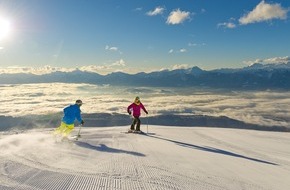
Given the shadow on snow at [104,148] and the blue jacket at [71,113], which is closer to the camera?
the shadow on snow at [104,148]

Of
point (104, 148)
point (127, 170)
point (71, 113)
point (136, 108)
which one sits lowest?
point (104, 148)

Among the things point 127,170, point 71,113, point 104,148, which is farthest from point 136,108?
point 127,170

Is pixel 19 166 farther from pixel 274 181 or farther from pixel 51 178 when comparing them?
pixel 274 181

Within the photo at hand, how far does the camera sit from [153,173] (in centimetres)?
723

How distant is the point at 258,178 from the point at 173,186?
259 centimetres

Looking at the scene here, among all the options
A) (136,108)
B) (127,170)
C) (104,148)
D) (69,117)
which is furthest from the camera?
(136,108)

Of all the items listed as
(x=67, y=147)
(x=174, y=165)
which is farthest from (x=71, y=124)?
(x=174, y=165)

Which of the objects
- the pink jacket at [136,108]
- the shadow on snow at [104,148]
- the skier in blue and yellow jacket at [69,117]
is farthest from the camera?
the pink jacket at [136,108]

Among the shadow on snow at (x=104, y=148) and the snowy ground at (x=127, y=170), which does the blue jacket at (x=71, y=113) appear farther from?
the snowy ground at (x=127, y=170)

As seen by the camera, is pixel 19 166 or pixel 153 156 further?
pixel 153 156

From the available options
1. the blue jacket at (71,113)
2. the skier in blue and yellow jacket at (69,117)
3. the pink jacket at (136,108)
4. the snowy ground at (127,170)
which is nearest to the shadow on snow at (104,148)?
the snowy ground at (127,170)

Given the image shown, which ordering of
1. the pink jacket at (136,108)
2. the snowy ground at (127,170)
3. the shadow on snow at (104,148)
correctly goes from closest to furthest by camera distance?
the snowy ground at (127,170) → the shadow on snow at (104,148) → the pink jacket at (136,108)

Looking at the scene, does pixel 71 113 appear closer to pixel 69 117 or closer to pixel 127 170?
pixel 69 117

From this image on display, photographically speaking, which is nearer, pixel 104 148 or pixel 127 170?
pixel 127 170
